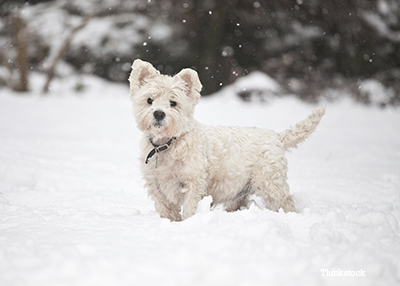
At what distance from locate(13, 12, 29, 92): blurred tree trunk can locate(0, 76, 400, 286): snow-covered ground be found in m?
4.44

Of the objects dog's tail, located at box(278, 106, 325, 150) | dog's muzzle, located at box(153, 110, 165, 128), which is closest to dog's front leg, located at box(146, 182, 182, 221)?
dog's muzzle, located at box(153, 110, 165, 128)

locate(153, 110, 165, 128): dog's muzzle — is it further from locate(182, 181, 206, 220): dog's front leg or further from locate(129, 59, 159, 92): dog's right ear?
locate(182, 181, 206, 220): dog's front leg

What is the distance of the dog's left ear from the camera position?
3.91 metres

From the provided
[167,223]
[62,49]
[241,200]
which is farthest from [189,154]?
[62,49]

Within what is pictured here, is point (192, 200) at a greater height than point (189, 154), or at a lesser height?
lesser

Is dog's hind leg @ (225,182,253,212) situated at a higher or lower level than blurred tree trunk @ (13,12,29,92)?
higher

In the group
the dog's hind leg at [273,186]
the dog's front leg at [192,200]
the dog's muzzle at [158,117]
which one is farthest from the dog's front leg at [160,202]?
the dog's hind leg at [273,186]

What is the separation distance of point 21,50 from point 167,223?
14.0 meters

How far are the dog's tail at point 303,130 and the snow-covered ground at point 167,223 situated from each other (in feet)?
2.39

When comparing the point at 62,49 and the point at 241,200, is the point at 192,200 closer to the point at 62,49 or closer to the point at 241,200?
the point at 241,200

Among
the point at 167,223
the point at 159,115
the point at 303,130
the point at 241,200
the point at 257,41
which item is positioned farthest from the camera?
the point at 257,41

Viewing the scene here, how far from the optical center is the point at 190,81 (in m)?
4.01

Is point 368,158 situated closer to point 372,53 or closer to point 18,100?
point 372,53

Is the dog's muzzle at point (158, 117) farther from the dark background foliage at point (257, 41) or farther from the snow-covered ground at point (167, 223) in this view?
the dark background foliage at point (257, 41)
